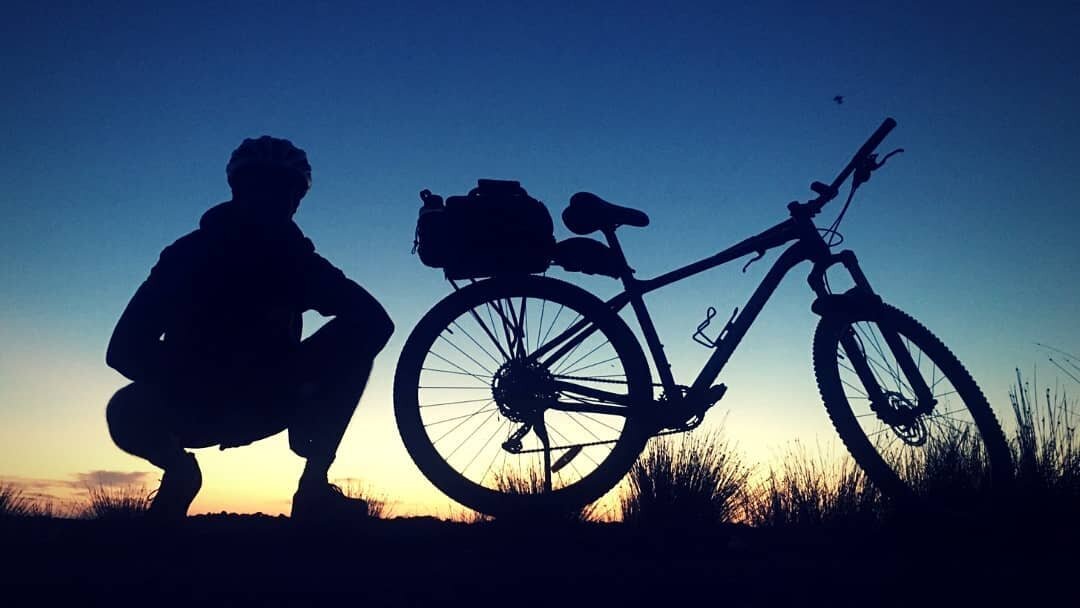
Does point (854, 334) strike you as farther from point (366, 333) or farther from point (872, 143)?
point (366, 333)

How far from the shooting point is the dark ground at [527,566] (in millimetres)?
1765

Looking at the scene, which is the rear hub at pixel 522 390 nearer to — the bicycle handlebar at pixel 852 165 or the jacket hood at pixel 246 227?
the jacket hood at pixel 246 227

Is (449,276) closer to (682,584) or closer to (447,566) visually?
(447,566)

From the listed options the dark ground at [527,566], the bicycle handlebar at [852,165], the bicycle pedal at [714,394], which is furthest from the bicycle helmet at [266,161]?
the bicycle handlebar at [852,165]

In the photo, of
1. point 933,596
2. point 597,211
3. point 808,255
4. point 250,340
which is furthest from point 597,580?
point 808,255

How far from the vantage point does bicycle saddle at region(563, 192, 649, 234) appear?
3.80m

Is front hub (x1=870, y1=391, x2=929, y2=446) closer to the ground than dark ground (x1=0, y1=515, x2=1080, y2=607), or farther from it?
farther from it

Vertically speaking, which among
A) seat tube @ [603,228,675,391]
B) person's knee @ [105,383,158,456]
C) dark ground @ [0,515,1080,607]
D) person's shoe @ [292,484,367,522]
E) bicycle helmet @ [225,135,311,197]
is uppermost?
bicycle helmet @ [225,135,311,197]

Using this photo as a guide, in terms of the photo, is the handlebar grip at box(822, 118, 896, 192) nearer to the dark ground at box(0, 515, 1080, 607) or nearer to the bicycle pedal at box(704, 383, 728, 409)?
the bicycle pedal at box(704, 383, 728, 409)

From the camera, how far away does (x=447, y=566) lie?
7.32 ft

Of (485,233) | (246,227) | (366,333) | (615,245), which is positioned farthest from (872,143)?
(246,227)

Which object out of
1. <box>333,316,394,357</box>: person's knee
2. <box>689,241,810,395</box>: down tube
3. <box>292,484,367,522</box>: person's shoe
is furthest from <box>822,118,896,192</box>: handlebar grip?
<box>292,484,367,522</box>: person's shoe

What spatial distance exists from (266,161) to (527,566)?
2.12 m

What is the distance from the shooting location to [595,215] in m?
3.80
